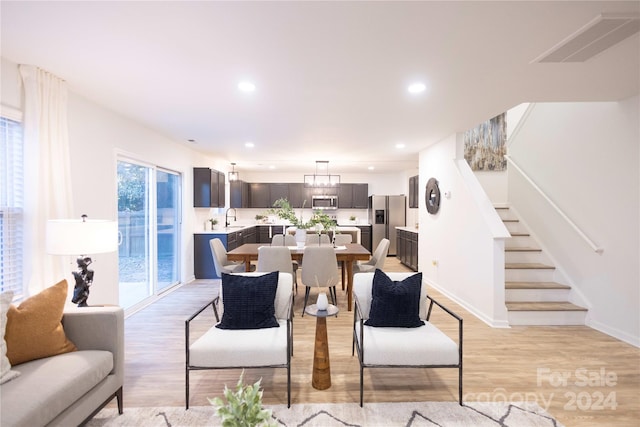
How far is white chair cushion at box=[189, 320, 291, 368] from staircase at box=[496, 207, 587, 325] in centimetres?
298

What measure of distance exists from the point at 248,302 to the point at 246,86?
1.93m

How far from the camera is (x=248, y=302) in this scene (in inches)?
93.8

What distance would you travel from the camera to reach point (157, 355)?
113 inches

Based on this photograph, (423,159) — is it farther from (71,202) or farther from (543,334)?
(71,202)

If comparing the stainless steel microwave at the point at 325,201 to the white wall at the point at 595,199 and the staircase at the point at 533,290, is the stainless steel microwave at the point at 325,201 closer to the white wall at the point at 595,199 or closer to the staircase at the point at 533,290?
the staircase at the point at 533,290

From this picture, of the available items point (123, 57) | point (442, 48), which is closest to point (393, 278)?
point (442, 48)

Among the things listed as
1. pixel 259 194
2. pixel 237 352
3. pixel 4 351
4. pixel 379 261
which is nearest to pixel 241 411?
pixel 237 352

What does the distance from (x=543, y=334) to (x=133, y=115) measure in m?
5.46

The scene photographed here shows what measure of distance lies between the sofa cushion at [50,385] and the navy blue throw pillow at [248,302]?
2.63 feet

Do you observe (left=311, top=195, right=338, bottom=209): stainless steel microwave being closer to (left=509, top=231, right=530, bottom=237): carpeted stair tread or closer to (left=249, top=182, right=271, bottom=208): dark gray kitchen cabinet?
(left=249, top=182, right=271, bottom=208): dark gray kitchen cabinet

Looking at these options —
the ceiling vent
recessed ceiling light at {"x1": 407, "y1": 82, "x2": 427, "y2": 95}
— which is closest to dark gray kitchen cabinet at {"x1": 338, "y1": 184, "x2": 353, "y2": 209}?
recessed ceiling light at {"x1": 407, "y1": 82, "x2": 427, "y2": 95}

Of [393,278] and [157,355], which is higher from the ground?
[393,278]

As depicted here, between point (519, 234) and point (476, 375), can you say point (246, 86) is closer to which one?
point (476, 375)

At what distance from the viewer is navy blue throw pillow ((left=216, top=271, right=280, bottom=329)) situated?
2.35 m
